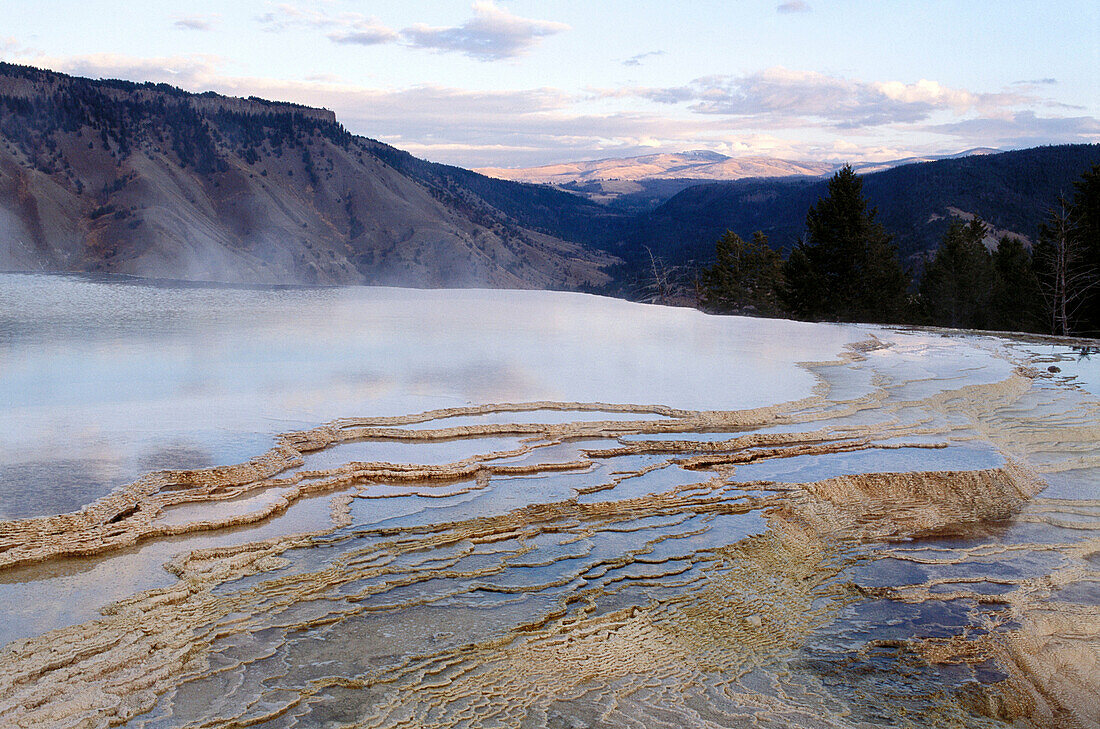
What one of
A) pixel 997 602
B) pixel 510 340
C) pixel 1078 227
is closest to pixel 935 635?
pixel 997 602

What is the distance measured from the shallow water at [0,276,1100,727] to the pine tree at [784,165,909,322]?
17.0m

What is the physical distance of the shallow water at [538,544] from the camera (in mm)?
3211

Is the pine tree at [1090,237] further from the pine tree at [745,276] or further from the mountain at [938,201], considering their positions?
the mountain at [938,201]

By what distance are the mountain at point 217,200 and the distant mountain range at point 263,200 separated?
135 millimetres

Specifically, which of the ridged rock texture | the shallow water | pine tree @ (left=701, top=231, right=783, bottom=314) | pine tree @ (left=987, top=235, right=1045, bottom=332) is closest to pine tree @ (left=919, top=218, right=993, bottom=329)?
pine tree @ (left=987, top=235, right=1045, bottom=332)

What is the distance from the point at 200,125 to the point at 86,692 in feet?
220

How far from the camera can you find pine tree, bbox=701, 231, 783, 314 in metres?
33.3

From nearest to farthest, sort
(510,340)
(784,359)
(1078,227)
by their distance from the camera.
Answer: (784,359)
(510,340)
(1078,227)

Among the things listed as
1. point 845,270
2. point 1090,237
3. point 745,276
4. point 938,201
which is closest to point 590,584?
point 845,270

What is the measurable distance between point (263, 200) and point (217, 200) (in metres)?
3.03

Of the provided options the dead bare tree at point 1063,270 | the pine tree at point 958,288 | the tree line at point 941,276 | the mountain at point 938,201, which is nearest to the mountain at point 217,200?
the mountain at point 938,201

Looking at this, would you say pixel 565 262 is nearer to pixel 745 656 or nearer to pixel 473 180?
pixel 473 180

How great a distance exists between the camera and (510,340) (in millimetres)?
12531

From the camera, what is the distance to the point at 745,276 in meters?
33.5
